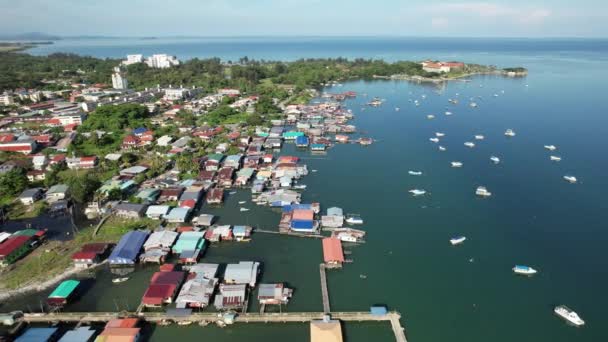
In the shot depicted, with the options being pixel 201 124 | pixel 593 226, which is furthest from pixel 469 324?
pixel 201 124

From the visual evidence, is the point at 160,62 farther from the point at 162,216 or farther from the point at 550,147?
the point at 550,147

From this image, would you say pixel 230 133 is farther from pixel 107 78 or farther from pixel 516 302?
pixel 107 78

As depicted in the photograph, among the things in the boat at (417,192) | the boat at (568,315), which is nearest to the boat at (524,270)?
the boat at (568,315)

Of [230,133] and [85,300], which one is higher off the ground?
[230,133]

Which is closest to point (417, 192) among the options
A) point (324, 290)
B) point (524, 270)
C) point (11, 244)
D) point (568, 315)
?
point (524, 270)

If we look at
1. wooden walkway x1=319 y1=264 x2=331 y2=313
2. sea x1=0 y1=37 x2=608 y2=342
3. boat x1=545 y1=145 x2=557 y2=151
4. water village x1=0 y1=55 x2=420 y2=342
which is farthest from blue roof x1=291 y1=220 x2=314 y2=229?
boat x1=545 y1=145 x2=557 y2=151

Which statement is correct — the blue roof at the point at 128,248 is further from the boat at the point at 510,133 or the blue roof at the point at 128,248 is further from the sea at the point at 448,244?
the boat at the point at 510,133
